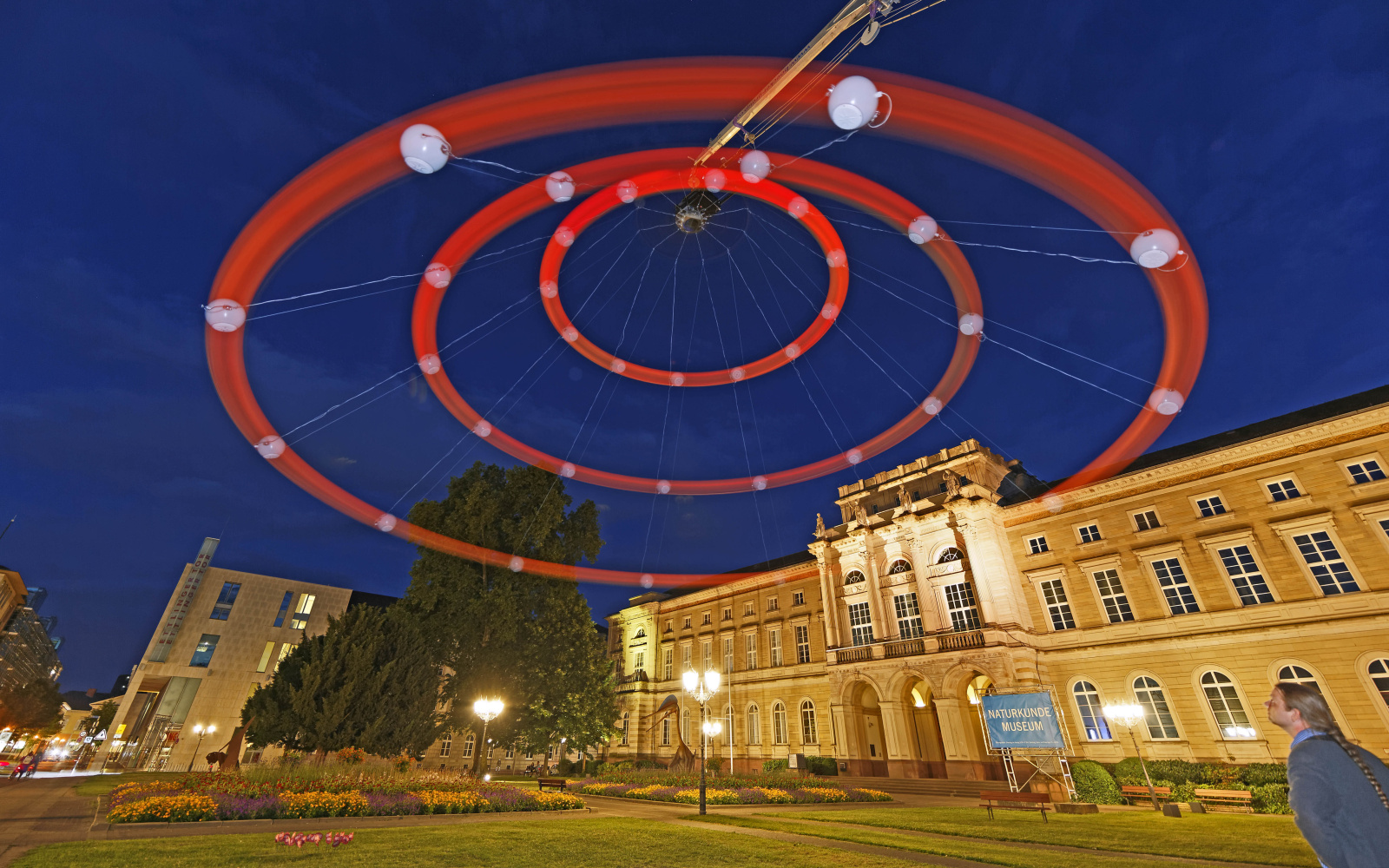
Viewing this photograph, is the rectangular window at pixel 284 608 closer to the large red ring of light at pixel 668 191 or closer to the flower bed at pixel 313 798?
the flower bed at pixel 313 798

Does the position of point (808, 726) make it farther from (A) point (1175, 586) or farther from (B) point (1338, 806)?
(B) point (1338, 806)

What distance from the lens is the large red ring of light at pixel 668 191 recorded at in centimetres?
1575

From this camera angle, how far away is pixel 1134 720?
88.3 ft

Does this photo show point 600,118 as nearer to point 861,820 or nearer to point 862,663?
point 861,820

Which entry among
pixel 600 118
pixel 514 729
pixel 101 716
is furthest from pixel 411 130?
pixel 101 716

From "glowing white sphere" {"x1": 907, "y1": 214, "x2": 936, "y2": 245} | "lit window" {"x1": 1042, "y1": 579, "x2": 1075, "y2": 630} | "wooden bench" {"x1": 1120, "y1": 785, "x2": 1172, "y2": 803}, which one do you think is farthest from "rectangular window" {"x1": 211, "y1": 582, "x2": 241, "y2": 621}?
"wooden bench" {"x1": 1120, "y1": 785, "x2": 1172, "y2": 803}

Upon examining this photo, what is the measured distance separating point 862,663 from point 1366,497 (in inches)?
1015

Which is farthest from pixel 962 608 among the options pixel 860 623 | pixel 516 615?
pixel 516 615

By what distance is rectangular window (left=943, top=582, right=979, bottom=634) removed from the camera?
112 ft

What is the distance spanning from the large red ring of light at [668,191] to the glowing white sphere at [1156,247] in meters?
7.72

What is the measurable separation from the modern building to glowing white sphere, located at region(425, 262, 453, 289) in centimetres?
3286

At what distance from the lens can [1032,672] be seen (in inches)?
1199

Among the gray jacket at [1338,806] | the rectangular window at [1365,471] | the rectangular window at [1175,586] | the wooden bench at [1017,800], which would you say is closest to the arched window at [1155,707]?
the rectangular window at [1175,586]

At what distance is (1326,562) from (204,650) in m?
82.3
